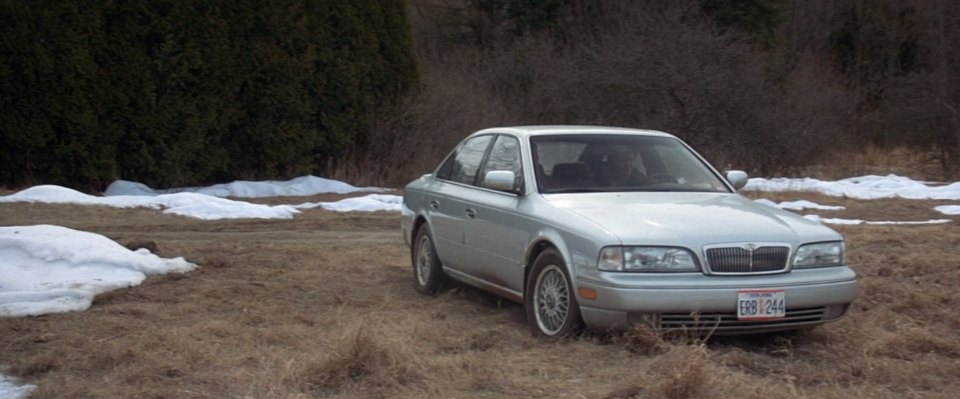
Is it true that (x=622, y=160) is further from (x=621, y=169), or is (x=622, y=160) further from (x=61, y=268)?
(x=61, y=268)

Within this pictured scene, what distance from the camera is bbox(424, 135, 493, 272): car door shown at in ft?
27.6

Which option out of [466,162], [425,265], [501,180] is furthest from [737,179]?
[425,265]

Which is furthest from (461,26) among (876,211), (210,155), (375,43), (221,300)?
(221,300)

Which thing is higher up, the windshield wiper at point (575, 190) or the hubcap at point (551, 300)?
the windshield wiper at point (575, 190)

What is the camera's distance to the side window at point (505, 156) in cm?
808

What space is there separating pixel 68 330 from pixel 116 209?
25.1ft

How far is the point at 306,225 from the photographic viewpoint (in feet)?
45.3

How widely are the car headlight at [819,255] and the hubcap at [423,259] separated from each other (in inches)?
124

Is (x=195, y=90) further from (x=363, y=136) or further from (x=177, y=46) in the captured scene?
(x=363, y=136)

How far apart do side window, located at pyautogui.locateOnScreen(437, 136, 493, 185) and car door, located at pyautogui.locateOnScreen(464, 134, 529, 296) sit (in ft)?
0.54

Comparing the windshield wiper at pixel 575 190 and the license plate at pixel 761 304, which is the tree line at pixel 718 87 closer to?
the windshield wiper at pixel 575 190

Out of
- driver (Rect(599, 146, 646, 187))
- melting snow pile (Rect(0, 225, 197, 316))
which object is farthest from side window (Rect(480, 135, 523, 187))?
melting snow pile (Rect(0, 225, 197, 316))

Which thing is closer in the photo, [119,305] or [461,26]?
[119,305]

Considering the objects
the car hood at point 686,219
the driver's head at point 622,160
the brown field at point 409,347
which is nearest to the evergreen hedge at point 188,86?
the brown field at point 409,347
